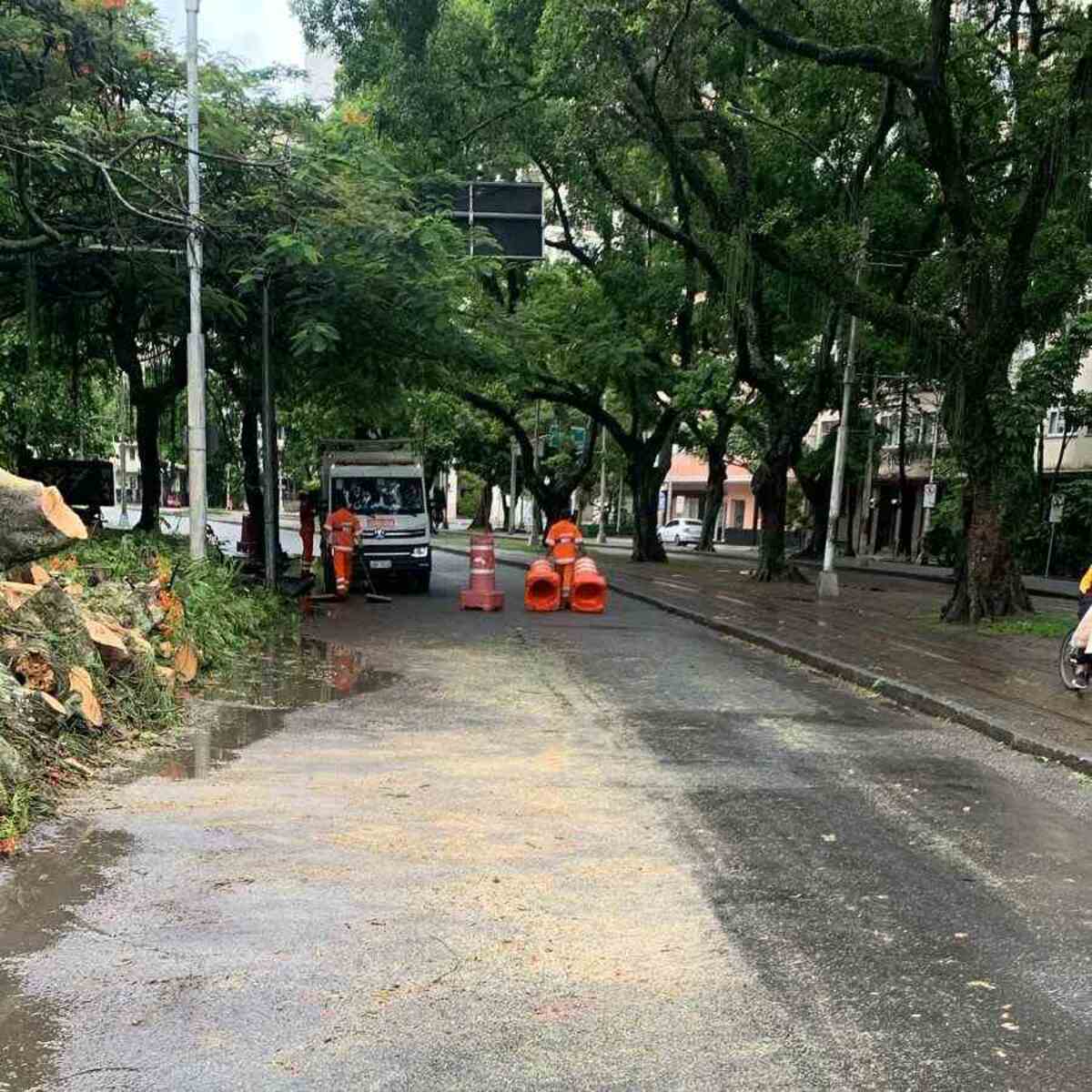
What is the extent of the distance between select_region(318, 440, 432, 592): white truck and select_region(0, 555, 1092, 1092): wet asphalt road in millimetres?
11061

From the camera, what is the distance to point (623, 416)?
44.3 metres

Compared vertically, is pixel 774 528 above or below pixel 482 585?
above

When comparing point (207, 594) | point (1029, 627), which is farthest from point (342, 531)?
point (1029, 627)

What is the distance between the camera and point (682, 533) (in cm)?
5703

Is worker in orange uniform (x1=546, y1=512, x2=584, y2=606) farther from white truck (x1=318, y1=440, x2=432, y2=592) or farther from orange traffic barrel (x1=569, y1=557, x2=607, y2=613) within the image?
white truck (x1=318, y1=440, x2=432, y2=592)

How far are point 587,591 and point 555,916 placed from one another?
12986 millimetres

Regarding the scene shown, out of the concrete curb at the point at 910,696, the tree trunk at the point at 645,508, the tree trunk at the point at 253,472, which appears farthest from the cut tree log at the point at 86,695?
the tree trunk at the point at 645,508

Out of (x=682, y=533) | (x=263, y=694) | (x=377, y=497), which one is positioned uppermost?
(x=377, y=497)

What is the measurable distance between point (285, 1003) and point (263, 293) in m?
13.3

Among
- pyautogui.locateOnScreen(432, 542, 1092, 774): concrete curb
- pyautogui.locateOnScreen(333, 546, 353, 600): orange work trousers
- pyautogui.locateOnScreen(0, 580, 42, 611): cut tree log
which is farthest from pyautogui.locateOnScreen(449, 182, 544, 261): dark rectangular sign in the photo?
pyautogui.locateOnScreen(0, 580, 42, 611): cut tree log

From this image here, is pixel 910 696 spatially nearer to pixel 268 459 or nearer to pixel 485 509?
pixel 268 459

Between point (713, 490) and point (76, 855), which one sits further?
point (713, 490)

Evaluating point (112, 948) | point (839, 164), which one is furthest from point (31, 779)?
point (839, 164)

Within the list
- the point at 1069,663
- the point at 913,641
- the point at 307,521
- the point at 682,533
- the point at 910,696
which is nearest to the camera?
the point at 910,696
